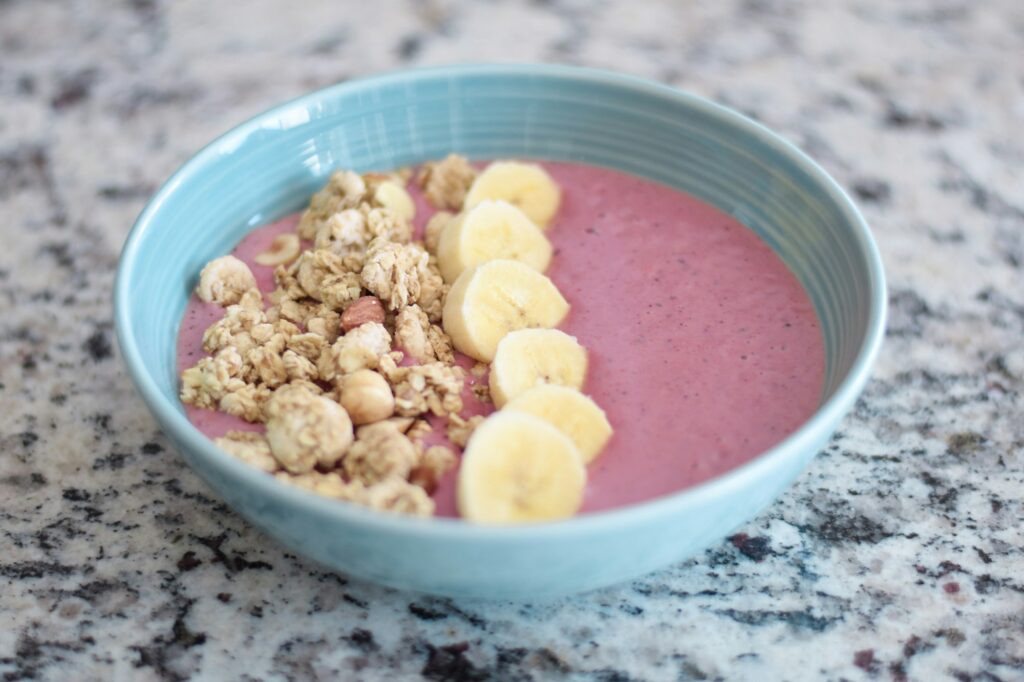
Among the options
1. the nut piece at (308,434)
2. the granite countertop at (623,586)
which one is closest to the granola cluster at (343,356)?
the nut piece at (308,434)

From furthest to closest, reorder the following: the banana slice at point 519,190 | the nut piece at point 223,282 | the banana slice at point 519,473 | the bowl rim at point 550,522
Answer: the banana slice at point 519,190 → the nut piece at point 223,282 → the banana slice at point 519,473 → the bowl rim at point 550,522

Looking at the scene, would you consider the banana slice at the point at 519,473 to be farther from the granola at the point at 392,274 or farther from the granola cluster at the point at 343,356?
the granola at the point at 392,274

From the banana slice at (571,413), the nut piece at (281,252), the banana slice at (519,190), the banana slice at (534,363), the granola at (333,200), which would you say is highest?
the banana slice at (519,190)

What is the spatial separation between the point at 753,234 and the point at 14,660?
86 centimetres

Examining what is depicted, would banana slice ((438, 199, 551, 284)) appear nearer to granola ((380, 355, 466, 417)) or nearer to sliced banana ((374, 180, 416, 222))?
sliced banana ((374, 180, 416, 222))

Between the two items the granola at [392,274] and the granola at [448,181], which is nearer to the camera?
the granola at [392,274]

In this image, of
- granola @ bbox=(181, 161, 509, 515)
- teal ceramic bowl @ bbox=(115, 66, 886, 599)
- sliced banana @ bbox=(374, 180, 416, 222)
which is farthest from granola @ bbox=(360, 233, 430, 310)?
teal ceramic bowl @ bbox=(115, 66, 886, 599)

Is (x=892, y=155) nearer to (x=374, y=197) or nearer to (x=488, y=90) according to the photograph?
(x=488, y=90)

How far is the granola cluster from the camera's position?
0.94 meters

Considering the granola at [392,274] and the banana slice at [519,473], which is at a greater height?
the granola at [392,274]

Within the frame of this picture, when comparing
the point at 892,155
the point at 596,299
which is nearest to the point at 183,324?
the point at 596,299

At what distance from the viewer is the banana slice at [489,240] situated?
1.17 m

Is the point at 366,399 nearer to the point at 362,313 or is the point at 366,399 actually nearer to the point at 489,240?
the point at 362,313

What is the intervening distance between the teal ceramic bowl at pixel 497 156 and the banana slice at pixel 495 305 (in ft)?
0.87
